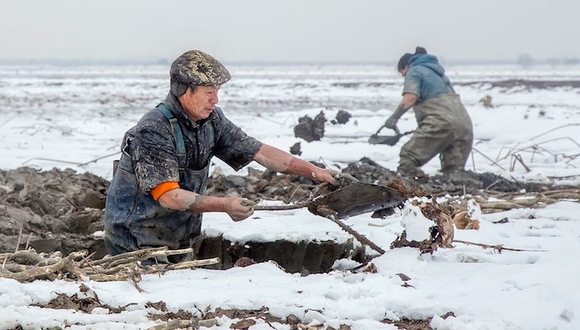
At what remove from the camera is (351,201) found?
4.94 metres

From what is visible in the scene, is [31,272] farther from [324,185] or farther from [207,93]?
[324,185]

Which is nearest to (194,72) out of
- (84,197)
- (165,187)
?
(165,187)

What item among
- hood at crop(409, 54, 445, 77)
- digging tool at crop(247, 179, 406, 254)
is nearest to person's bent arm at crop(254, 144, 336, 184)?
digging tool at crop(247, 179, 406, 254)

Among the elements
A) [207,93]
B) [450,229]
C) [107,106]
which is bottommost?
[107,106]

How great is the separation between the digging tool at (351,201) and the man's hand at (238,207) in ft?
0.96

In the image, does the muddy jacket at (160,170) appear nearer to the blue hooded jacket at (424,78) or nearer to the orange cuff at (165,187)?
the orange cuff at (165,187)

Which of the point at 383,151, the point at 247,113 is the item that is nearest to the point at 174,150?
the point at 383,151

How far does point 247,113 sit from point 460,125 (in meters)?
11.8

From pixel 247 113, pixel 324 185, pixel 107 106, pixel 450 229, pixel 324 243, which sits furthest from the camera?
pixel 107 106

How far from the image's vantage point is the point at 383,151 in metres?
12.9

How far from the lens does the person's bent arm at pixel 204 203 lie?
176 inches

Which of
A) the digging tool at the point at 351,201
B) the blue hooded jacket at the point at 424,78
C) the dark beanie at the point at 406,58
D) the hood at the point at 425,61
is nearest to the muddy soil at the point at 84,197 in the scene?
the digging tool at the point at 351,201

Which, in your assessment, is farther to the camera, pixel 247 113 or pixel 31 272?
pixel 247 113

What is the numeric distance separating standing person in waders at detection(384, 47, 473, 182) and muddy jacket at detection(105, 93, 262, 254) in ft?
16.5
